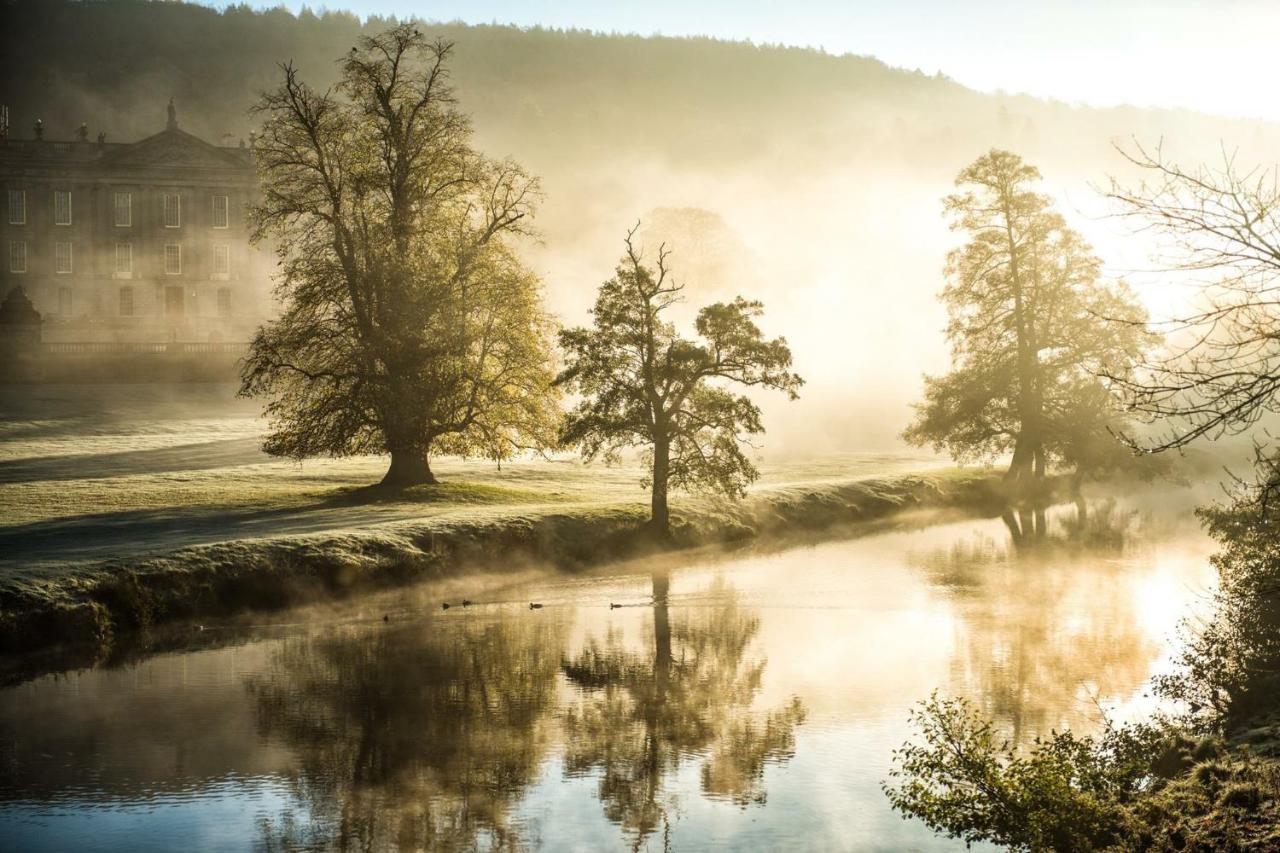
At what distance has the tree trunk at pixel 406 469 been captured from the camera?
46.2 meters

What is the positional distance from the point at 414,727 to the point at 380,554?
1349cm

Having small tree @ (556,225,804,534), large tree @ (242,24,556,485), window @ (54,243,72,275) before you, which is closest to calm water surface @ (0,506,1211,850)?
small tree @ (556,225,804,534)

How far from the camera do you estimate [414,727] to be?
20.6 meters

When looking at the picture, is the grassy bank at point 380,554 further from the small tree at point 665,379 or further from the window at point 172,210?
the window at point 172,210

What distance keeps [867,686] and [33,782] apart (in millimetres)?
13867

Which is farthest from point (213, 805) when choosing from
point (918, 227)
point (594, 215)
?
point (918, 227)

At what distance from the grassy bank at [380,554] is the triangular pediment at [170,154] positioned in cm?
8526

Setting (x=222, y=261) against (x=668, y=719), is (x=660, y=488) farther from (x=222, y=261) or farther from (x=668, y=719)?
(x=222, y=261)

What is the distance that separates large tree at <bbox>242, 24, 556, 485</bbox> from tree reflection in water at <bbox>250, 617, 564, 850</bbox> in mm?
16421

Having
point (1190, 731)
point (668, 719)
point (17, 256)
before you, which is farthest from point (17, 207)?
point (1190, 731)

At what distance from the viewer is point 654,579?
35.9m

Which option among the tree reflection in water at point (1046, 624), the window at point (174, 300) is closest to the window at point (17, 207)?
the window at point (174, 300)

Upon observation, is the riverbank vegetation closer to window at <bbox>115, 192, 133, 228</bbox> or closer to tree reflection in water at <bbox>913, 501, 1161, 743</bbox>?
tree reflection in water at <bbox>913, 501, 1161, 743</bbox>

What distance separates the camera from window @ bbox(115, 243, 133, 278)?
120875 millimetres
